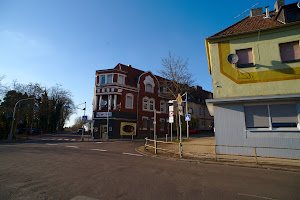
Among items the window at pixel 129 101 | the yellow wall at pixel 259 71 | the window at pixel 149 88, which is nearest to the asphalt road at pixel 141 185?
the yellow wall at pixel 259 71

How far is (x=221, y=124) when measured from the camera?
10.9 m

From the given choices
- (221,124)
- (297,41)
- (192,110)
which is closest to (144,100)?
(192,110)

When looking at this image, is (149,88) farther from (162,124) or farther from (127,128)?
(127,128)

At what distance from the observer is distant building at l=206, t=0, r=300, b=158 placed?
963 cm

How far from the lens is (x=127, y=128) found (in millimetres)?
28781

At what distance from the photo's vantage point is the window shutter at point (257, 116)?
10.1 m

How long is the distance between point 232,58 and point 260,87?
2.61m

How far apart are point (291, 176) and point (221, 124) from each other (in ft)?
16.2

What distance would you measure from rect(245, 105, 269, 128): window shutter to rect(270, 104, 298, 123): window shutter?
1.17 feet

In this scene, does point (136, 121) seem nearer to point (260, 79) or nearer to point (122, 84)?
point (122, 84)

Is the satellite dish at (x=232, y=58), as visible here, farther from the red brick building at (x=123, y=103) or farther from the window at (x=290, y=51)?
the red brick building at (x=123, y=103)

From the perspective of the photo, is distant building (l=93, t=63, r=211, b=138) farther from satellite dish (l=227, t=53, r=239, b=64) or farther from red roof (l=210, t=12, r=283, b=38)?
satellite dish (l=227, t=53, r=239, b=64)

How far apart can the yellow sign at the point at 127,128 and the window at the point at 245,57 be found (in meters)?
21.4

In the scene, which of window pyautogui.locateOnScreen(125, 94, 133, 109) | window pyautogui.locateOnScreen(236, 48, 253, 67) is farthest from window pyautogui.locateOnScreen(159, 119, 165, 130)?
window pyautogui.locateOnScreen(236, 48, 253, 67)
